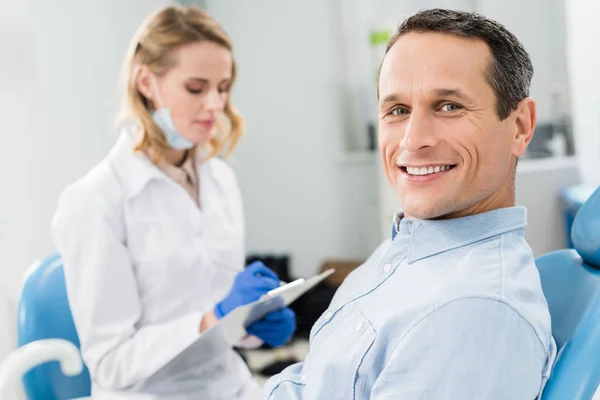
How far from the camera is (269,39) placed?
417cm

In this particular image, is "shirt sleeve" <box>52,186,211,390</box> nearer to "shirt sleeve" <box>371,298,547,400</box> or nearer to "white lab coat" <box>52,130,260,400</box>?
"white lab coat" <box>52,130,260,400</box>

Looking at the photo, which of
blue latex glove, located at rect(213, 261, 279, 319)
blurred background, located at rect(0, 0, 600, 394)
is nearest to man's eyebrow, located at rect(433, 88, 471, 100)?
blue latex glove, located at rect(213, 261, 279, 319)

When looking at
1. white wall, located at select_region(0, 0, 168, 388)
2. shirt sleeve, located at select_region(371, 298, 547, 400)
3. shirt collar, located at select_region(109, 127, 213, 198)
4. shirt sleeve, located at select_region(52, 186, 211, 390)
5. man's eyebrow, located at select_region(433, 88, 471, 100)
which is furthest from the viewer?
white wall, located at select_region(0, 0, 168, 388)

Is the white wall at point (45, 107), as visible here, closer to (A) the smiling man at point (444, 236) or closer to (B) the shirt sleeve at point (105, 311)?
(B) the shirt sleeve at point (105, 311)

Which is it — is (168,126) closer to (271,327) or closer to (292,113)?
(271,327)

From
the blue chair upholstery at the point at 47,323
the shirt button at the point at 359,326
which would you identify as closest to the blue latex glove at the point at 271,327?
the blue chair upholstery at the point at 47,323

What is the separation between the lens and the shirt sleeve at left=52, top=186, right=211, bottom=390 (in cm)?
133

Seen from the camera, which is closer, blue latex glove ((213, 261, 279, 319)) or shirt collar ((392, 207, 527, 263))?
shirt collar ((392, 207, 527, 263))

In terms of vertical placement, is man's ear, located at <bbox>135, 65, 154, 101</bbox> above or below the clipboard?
above

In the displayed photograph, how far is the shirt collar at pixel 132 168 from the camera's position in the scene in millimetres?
1463

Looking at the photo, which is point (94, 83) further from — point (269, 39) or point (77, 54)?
point (269, 39)

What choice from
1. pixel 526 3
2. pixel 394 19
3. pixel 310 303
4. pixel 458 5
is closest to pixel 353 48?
pixel 394 19

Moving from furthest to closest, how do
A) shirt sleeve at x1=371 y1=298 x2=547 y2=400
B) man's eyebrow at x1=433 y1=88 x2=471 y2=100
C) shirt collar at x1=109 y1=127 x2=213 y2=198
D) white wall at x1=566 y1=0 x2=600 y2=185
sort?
white wall at x1=566 y1=0 x2=600 y2=185 < shirt collar at x1=109 y1=127 x2=213 y2=198 < man's eyebrow at x1=433 y1=88 x2=471 y2=100 < shirt sleeve at x1=371 y1=298 x2=547 y2=400

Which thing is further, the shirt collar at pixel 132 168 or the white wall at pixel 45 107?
the white wall at pixel 45 107
